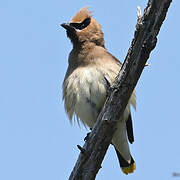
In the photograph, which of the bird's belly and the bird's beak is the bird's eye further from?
the bird's belly

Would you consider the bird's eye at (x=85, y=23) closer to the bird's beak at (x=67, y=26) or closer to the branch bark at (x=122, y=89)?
the bird's beak at (x=67, y=26)

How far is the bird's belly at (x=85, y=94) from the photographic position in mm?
6562

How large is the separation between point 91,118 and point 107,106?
4.31 ft

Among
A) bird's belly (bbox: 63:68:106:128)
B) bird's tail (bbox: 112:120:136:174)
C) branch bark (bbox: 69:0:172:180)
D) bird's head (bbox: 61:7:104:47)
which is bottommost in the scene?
branch bark (bbox: 69:0:172:180)

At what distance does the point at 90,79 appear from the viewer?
662 centimetres

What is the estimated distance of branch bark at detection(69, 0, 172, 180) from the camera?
489cm

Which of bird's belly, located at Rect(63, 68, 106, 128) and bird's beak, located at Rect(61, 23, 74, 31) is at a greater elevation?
bird's beak, located at Rect(61, 23, 74, 31)

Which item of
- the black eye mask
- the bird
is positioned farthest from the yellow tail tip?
the black eye mask

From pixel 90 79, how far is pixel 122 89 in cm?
131

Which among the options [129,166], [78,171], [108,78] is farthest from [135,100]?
[78,171]

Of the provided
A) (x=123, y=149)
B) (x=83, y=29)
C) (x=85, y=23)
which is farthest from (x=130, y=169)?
(x=85, y=23)

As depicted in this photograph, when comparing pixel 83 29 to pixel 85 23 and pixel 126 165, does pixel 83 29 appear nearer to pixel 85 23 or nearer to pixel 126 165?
pixel 85 23

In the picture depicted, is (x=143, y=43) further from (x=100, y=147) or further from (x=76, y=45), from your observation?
→ (x=76, y=45)

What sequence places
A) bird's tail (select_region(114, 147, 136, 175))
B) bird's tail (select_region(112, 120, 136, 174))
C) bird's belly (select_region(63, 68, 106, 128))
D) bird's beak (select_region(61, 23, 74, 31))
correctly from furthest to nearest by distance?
bird's beak (select_region(61, 23, 74, 31)) → bird's tail (select_region(114, 147, 136, 175)) → bird's tail (select_region(112, 120, 136, 174)) → bird's belly (select_region(63, 68, 106, 128))
